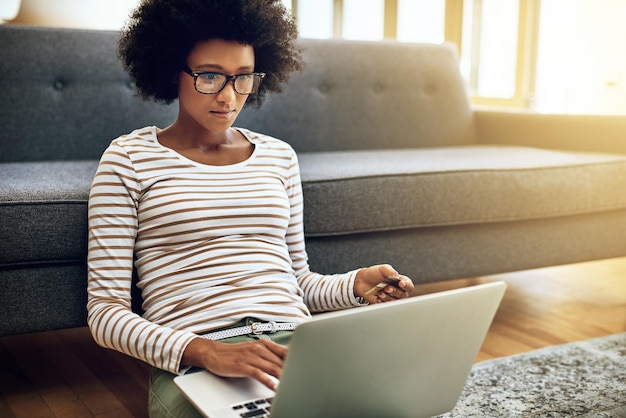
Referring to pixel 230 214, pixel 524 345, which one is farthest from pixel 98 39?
pixel 524 345

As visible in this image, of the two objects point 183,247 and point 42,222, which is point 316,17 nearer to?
point 42,222

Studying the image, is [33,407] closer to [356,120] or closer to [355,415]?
[355,415]

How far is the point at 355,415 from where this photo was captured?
0.80 m

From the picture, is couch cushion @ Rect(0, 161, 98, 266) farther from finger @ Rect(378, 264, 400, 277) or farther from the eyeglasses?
finger @ Rect(378, 264, 400, 277)

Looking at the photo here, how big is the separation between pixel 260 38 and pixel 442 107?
1.56 m

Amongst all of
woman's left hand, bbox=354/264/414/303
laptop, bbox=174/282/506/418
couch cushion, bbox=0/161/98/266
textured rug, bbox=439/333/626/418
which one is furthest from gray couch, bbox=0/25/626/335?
laptop, bbox=174/282/506/418

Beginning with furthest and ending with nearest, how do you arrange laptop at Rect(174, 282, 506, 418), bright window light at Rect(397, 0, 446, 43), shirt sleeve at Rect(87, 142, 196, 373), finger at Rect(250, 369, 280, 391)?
1. bright window light at Rect(397, 0, 446, 43)
2. shirt sleeve at Rect(87, 142, 196, 373)
3. finger at Rect(250, 369, 280, 391)
4. laptop at Rect(174, 282, 506, 418)

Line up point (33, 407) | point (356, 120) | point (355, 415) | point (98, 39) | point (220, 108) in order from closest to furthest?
point (355, 415) < point (220, 108) < point (33, 407) < point (98, 39) < point (356, 120)

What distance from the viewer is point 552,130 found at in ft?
7.97

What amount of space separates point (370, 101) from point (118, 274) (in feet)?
5.16

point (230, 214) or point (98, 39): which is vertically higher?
point (98, 39)

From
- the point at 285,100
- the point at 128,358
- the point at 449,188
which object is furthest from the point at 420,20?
the point at 128,358

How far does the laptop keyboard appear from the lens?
2.57 feet

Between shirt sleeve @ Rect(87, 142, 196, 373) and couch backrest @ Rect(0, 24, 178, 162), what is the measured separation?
95cm
